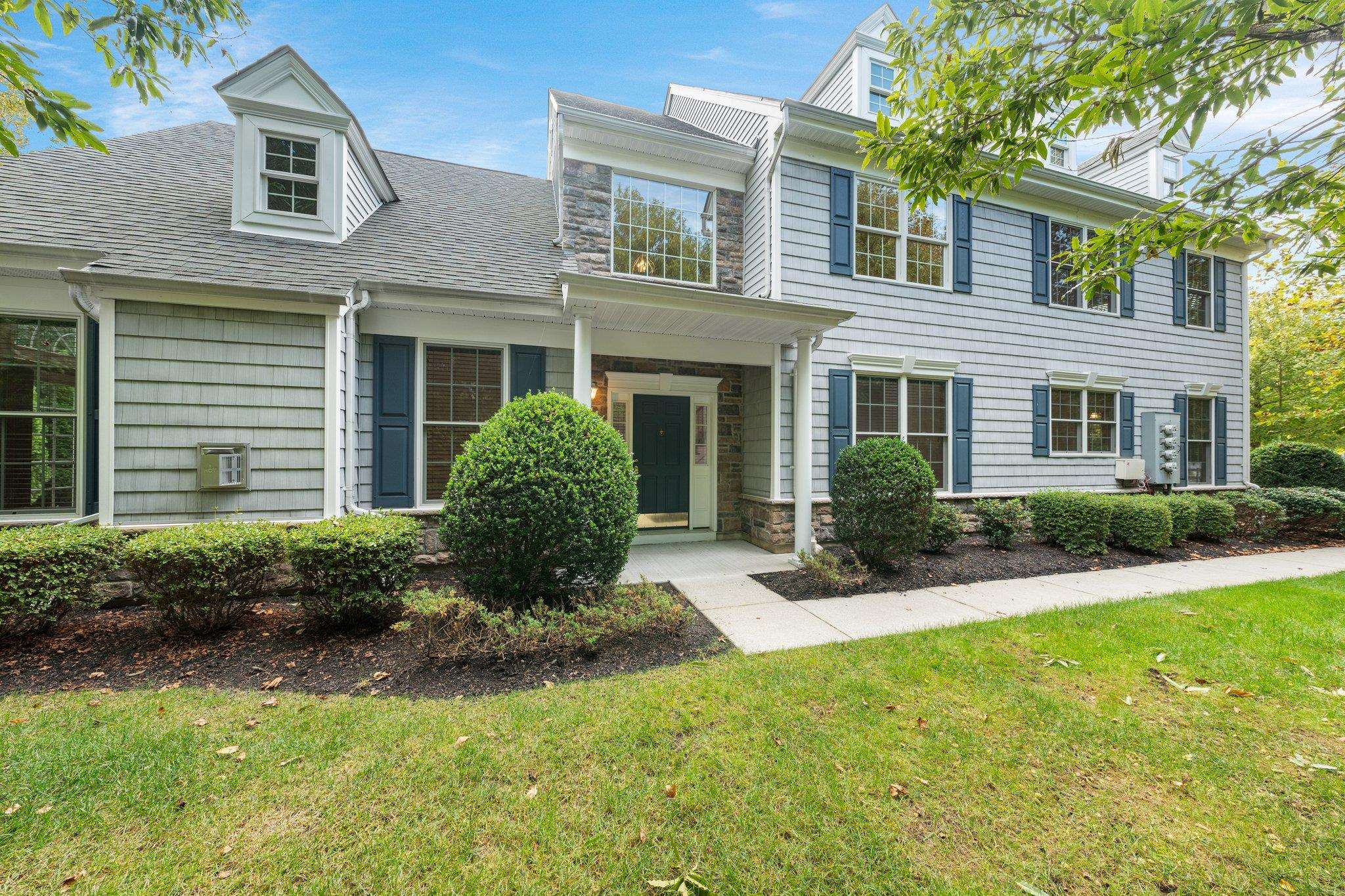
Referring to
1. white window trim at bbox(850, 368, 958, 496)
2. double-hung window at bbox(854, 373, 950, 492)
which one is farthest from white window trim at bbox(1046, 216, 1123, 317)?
double-hung window at bbox(854, 373, 950, 492)

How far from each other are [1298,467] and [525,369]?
14313mm

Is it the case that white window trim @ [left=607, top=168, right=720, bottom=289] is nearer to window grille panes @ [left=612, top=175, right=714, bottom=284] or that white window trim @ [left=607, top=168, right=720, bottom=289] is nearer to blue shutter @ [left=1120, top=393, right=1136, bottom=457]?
window grille panes @ [left=612, top=175, right=714, bottom=284]

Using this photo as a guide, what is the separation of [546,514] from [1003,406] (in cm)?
767

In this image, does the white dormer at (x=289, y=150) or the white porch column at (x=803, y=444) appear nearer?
the white dormer at (x=289, y=150)

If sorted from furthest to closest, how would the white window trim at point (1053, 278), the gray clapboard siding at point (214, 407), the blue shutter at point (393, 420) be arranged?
the white window trim at point (1053, 278) < the blue shutter at point (393, 420) < the gray clapboard siding at point (214, 407)

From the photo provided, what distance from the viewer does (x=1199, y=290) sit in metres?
9.66

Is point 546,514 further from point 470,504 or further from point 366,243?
point 366,243

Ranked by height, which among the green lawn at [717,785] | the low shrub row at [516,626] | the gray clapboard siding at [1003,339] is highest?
the gray clapboard siding at [1003,339]

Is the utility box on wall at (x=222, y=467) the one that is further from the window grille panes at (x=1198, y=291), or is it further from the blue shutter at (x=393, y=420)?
the window grille panes at (x=1198, y=291)

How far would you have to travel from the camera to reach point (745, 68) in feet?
24.6

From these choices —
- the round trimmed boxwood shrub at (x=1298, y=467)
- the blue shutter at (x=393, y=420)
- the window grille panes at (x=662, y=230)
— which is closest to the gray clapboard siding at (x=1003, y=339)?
the round trimmed boxwood shrub at (x=1298, y=467)

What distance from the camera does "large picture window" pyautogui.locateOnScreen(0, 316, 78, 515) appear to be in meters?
4.66

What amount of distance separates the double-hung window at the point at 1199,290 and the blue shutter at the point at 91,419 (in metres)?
16.1

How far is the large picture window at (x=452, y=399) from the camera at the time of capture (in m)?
5.84
